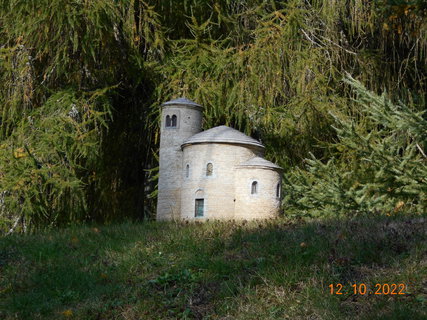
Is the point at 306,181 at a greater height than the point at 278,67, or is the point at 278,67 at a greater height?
the point at 278,67

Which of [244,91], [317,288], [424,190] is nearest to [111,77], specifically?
[244,91]

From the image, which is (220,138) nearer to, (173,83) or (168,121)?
(168,121)

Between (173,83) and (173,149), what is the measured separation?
4441 millimetres

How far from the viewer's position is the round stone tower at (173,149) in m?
13.0

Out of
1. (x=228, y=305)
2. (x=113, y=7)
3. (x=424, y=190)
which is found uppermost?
(x=113, y=7)

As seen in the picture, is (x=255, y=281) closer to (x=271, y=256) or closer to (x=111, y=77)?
(x=271, y=256)

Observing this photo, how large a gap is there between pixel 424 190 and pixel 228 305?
256 inches

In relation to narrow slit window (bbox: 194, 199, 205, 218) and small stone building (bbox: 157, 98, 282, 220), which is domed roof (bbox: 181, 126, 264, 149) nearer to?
small stone building (bbox: 157, 98, 282, 220)

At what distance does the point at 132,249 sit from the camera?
10008 mm
